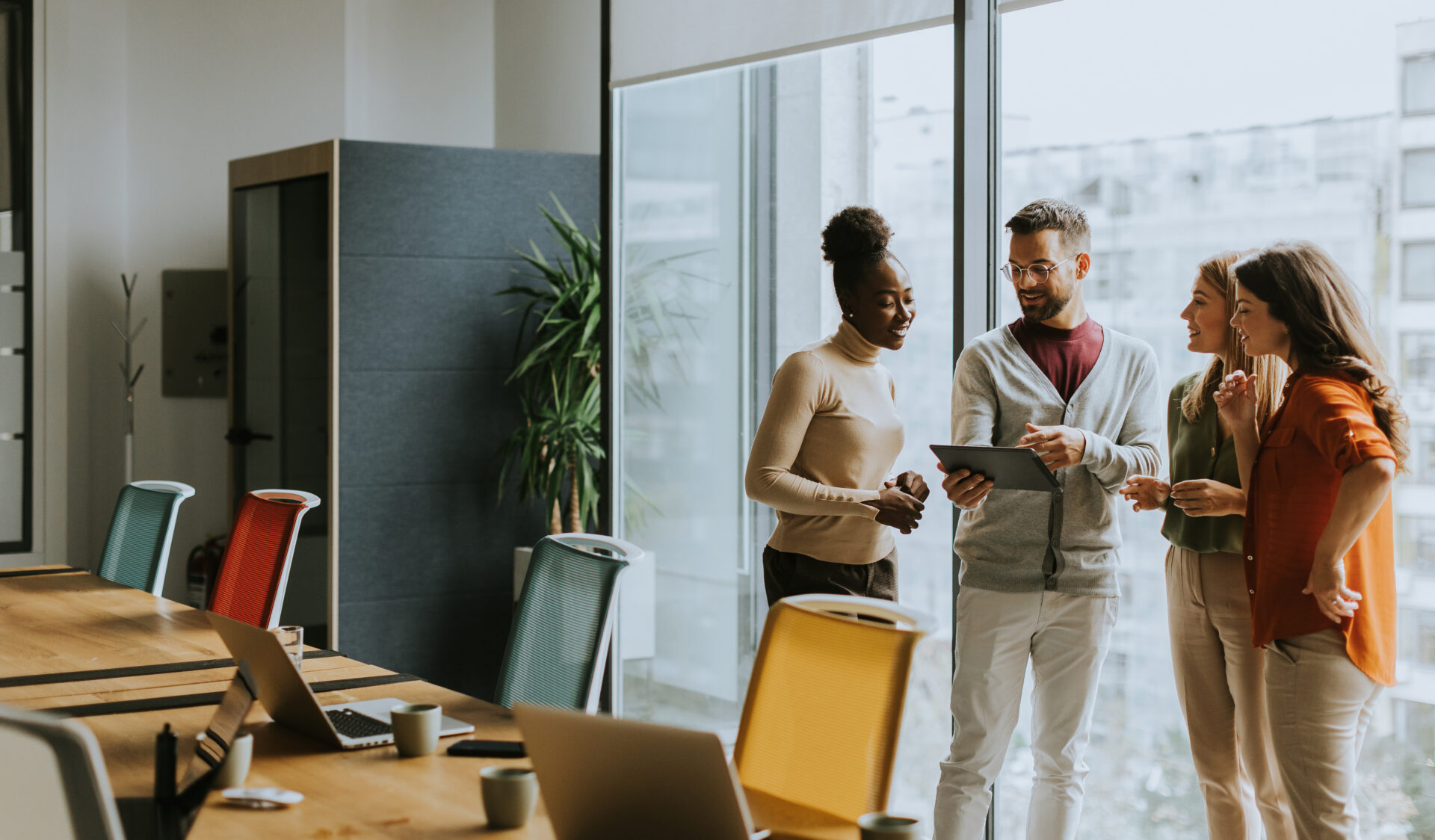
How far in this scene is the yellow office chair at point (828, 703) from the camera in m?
2.00

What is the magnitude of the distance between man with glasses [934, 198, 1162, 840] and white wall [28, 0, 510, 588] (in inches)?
183

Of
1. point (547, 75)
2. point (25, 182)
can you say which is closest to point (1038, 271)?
point (547, 75)

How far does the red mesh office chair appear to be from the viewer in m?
3.45

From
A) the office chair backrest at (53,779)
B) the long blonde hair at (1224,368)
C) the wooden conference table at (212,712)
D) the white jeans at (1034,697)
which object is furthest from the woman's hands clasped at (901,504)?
the office chair backrest at (53,779)

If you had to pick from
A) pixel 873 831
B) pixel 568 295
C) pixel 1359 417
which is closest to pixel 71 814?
pixel 873 831

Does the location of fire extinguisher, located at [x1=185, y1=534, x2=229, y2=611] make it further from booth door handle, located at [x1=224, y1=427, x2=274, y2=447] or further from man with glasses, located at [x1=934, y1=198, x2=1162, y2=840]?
man with glasses, located at [x1=934, y1=198, x2=1162, y2=840]

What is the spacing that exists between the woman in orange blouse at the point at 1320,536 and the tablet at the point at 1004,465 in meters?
0.42

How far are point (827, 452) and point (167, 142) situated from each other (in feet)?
16.5

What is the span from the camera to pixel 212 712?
2252mm

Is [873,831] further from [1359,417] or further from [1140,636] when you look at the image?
[1140,636]

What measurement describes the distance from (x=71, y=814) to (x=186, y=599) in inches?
231

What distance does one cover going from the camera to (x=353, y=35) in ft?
21.6

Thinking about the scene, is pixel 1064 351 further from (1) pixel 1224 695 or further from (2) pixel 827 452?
(1) pixel 1224 695

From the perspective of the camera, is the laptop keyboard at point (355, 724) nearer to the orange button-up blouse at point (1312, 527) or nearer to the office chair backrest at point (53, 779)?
the office chair backrest at point (53, 779)
